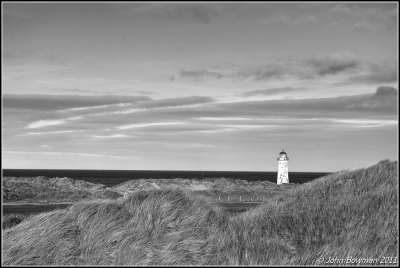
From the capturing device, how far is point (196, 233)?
1300cm

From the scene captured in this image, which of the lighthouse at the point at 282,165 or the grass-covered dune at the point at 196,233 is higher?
the lighthouse at the point at 282,165

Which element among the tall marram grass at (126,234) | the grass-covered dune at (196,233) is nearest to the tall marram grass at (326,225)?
the grass-covered dune at (196,233)

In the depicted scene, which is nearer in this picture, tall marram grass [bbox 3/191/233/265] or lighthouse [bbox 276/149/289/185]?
tall marram grass [bbox 3/191/233/265]

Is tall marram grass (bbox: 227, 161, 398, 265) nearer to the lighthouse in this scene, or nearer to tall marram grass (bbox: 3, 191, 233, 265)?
tall marram grass (bbox: 3, 191, 233, 265)

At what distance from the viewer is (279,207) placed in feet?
52.7

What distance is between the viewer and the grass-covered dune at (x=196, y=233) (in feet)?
39.6

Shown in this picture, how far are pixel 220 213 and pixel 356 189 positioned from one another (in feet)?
17.4

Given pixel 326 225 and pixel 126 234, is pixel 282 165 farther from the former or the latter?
pixel 126 234

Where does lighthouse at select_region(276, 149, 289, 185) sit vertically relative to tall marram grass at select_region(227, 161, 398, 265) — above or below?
above

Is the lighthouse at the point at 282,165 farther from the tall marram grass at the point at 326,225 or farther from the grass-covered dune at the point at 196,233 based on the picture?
the grass-covered dune at the point at 196,233

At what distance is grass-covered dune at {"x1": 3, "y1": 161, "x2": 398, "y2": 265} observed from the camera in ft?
39.6

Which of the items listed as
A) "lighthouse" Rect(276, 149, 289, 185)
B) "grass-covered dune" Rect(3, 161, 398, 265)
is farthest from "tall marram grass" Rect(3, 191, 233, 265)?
"lighthouse" Rect(276, 149, 289, 185)

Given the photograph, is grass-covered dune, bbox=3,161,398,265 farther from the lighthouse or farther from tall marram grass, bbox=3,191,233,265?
the lighthouse

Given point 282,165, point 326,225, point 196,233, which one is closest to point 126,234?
point 196,233
